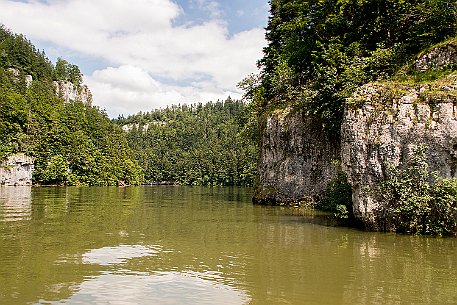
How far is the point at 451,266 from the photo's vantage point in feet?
42.4

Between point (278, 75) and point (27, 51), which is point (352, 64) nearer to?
point (278, 75)

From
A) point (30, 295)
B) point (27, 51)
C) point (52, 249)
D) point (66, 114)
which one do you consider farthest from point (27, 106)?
point (30, 295)

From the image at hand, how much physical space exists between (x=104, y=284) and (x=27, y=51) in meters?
134

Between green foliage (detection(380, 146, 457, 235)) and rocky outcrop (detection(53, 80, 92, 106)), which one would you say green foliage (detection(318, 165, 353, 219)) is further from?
rocky outcrop (detection(53, 80, 92, 106))

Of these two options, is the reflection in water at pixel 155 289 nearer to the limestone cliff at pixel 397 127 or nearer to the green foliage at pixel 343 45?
the limestone cliff at pixel 397 127

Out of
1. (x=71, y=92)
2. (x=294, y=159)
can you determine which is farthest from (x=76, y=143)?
(x=294, y=159)

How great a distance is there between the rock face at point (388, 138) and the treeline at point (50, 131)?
75.4 meters

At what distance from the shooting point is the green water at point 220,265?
9.73 metres

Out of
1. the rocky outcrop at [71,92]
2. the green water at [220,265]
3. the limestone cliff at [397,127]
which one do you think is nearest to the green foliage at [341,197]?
the green water at [220,265]

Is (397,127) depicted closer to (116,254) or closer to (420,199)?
(420,199)

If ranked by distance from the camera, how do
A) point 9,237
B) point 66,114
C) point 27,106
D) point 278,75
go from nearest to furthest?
1. point 9,237
2. point 278,75
3. point 27,106
4. point 66,114

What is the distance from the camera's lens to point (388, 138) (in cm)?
1966

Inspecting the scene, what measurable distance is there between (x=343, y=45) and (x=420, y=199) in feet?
57.8

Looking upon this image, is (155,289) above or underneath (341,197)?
underneath
